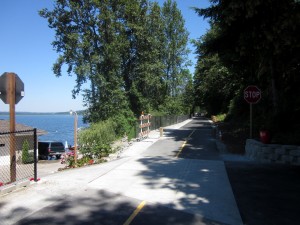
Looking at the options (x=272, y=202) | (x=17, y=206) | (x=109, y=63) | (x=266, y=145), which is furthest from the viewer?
(x=109, y=63)

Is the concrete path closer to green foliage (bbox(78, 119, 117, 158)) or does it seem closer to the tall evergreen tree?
green foliage (bbox(78, 119, 117, 158))

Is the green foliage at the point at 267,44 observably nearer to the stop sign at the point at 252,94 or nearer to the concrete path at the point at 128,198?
the stop sign at the point at 252,94

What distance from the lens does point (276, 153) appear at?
42.5 ft

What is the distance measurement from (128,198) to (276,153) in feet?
23.1

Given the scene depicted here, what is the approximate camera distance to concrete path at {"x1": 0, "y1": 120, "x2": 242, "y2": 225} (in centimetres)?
654

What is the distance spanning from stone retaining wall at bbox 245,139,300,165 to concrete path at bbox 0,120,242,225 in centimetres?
243

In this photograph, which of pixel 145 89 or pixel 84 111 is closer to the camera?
pixel 84 111

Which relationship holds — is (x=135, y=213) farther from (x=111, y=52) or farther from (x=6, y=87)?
(x=111, y=52)

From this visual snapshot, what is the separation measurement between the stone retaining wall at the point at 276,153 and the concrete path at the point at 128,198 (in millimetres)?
2432

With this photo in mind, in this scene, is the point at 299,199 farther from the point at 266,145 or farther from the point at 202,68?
the point at 202,68

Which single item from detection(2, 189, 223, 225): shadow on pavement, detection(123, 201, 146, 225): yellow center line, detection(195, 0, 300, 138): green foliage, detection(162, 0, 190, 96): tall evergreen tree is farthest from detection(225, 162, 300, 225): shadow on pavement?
detection(162, 0, 190, 96): tall evergreen tree

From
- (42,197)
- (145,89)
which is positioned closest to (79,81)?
(145,89)

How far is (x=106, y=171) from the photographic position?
11.3m

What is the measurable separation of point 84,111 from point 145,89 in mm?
7205
